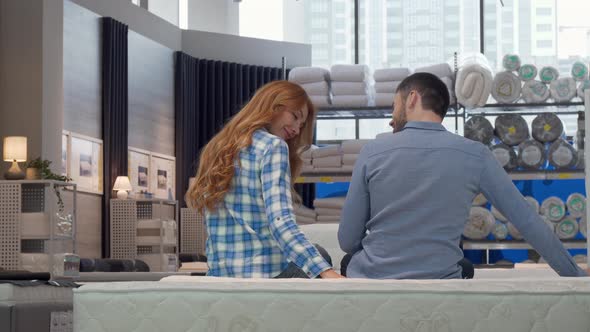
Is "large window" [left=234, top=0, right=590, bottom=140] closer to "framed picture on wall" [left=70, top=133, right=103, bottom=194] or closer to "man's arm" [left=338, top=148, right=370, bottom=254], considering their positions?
"framed picture on wall" [left=70, top=133, right=103, bottom=194]

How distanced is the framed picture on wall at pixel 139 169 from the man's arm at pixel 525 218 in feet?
36.1

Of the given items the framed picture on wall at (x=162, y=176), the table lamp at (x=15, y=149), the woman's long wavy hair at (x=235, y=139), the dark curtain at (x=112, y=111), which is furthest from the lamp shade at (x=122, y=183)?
the woman's long wavy hair at (x=235, y=139)

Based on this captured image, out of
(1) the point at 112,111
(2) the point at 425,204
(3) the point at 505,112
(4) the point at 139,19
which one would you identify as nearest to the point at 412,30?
(4) the point at 139,19

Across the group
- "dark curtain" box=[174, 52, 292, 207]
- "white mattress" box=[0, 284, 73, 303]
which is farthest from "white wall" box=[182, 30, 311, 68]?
"white mattress" box=[0, 284, 73, 303]

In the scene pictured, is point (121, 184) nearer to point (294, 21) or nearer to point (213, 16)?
point (213, 16)

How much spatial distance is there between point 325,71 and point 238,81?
6.50 m

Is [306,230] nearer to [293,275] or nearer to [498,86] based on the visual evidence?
[293,275]

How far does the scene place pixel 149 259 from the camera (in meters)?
12.9

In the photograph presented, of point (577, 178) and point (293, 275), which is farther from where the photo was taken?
point (577, 178)

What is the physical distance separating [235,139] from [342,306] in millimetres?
764

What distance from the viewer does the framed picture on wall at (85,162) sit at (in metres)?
12.0

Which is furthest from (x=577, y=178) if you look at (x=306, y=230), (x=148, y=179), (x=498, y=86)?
(x=148, y=179)

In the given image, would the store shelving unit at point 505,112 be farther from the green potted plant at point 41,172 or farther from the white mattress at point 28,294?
the white mattress at point 28,294

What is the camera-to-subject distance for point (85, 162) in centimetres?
1231
